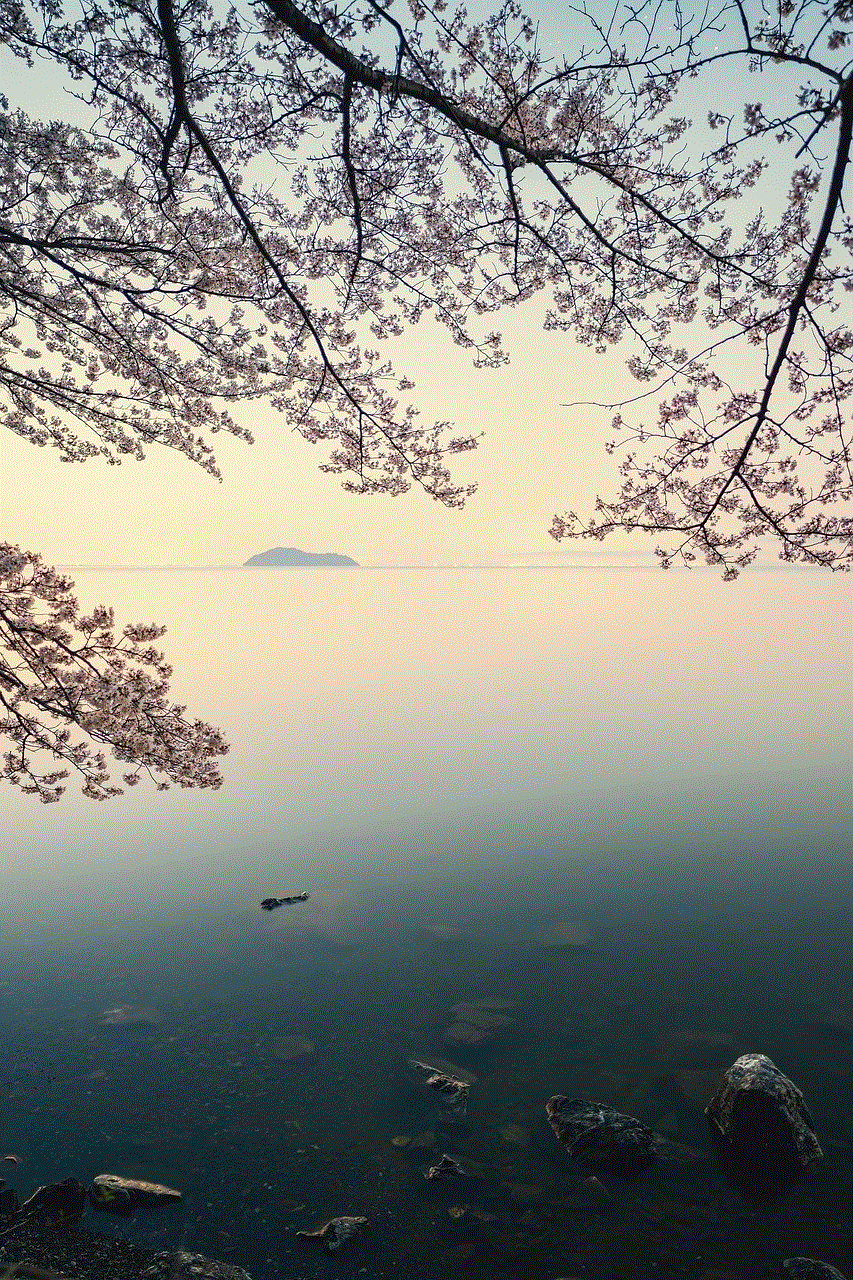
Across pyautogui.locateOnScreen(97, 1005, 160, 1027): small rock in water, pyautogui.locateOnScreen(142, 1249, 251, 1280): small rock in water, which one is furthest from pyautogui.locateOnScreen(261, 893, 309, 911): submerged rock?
pyautogui.locateOnScreen(142, 1249, 251, 1280): small rock in water

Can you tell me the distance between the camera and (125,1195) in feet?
29.3

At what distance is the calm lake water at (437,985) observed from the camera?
8.73 m

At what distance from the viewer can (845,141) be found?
577cm

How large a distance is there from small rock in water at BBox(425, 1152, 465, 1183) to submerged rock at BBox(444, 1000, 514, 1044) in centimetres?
287

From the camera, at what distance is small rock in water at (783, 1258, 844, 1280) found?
7578 millimetres

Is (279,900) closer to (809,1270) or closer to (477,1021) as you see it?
(477,1021)

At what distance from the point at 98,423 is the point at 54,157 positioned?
400 cm

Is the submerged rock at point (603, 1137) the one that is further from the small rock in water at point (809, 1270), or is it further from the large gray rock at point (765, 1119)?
the small rock in water at point (809, 1270)

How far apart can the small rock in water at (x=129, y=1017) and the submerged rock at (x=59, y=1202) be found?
4.08 meters

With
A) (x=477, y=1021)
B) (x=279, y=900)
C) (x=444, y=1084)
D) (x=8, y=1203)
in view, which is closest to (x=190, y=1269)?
(x=8, y=1203)

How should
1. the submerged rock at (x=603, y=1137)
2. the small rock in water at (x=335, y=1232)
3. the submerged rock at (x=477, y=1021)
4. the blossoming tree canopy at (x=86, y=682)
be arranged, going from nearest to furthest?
the small rock in water at (x=335, y=1232), the blossoming tree canopy at (x=86, y=682), the submerged rock at (x=603, y=1137), the submerged rock at (x=477, y=1021)

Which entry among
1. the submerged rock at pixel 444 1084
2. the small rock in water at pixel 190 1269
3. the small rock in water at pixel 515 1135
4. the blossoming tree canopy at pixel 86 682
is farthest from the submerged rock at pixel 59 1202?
the small rock in water at pixel 515 1135

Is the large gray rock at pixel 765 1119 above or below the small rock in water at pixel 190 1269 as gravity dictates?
above

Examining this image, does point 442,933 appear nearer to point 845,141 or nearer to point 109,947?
point 109,947
